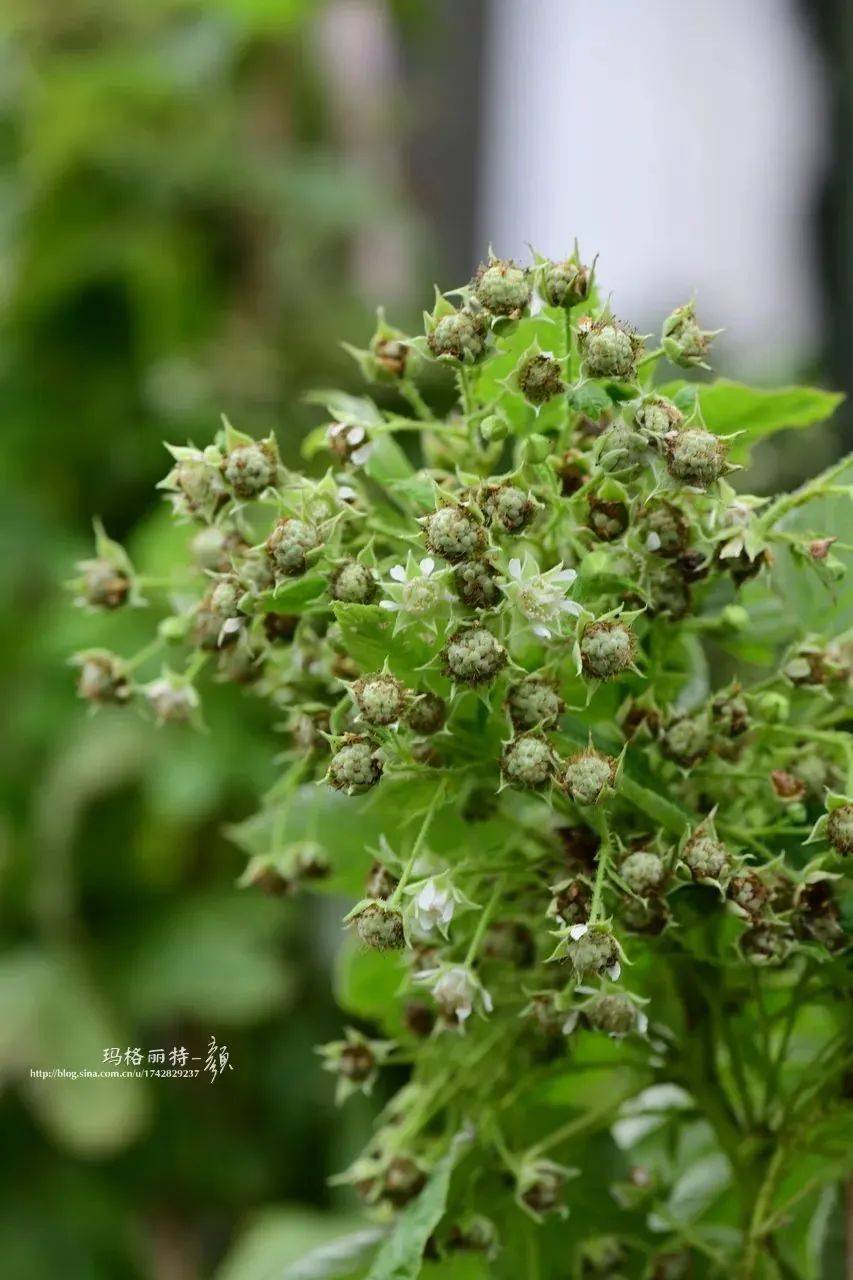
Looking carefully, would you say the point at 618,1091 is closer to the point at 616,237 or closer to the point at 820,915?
the point at 820,915

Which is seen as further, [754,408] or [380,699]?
[754,408]

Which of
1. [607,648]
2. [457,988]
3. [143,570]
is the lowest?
[143,570]

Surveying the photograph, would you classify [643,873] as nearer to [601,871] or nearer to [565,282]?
[601,871]

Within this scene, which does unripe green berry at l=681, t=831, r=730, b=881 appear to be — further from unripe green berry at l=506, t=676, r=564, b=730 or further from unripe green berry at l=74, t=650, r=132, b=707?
unripe green berry at l=74, t=650, r=132, b=707

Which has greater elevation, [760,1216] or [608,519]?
[608,519]

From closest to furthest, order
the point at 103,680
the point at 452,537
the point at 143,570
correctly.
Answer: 1. the point at 452,537
2. the point at 103,680
3. the point at 143,570

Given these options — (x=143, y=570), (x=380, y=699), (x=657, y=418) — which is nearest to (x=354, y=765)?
(x=380, y=699)
